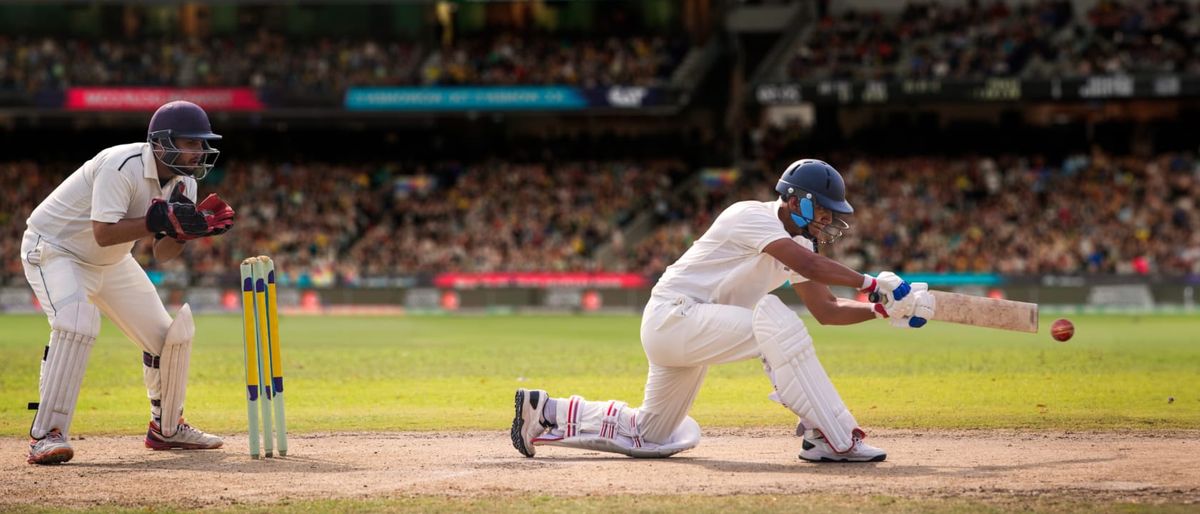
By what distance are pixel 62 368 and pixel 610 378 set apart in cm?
813

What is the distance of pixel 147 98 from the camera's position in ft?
139

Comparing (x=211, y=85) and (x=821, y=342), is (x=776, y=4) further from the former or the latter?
(x=821, y=342)

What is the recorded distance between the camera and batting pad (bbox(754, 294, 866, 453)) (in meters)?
8.44

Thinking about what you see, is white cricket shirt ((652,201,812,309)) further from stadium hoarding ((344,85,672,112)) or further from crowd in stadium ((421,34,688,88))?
crowd in stadium ((421,34,688,88))

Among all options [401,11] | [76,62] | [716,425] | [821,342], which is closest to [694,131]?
[401,11]

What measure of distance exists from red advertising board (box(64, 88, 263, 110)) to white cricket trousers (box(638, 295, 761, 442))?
3566 centimetres

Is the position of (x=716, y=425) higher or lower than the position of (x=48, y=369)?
lower

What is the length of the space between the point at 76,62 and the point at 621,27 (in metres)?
17.5

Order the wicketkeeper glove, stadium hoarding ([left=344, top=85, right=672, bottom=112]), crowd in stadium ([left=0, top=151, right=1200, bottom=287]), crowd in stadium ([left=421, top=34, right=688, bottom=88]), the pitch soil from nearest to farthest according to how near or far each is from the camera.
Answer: the pitch soil
the wicketkeeper glove
crowd in stadium ([left=0, top=151, right=1200, bottom=287])
stadium hoarding ([left=344, top=85, right=672, bottom=112])
crowd in stadium ([left=421, top=34, right=688, bottom=88])

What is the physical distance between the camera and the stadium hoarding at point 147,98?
42.4 m

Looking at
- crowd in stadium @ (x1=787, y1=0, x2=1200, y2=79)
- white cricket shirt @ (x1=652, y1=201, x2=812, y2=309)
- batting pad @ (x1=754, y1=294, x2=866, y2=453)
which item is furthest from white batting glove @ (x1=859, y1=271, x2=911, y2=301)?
crowd in stadium @ (x1=787, y1=0, x2=1200, y2=79)

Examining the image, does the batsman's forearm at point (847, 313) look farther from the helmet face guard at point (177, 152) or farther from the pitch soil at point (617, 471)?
the helmet face guard at point (177, 152)

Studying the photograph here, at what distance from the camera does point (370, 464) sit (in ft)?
29.7

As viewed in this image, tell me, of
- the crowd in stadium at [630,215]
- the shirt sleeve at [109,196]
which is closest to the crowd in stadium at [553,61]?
the crowd in stadium at [630,215]
